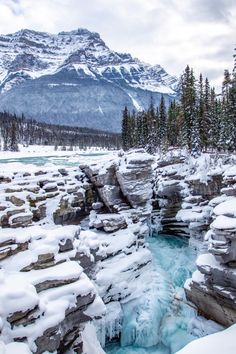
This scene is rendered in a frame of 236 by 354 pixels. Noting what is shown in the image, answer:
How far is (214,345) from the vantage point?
36.7ft

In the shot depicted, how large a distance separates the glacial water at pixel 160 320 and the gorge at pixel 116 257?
7cm

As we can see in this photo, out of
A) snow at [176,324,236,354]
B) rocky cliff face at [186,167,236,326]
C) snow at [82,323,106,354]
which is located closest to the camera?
snow at [176,324,236,354]

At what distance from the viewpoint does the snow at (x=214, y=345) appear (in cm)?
1065

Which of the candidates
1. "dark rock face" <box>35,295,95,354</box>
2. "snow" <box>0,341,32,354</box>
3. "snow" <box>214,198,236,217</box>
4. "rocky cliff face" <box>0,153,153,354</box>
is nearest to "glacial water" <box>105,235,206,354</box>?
"rocky cliff face" <box>0,153,153,354</box>

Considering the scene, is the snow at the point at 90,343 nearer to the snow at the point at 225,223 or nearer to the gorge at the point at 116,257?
the gorge at the point at 116,257

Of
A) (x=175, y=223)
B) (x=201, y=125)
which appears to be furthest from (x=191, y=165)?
(x=201, y=125)

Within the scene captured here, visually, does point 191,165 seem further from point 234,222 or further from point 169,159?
point 234,222

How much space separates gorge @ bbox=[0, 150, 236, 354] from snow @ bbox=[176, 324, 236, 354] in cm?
464

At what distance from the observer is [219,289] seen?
17609mm

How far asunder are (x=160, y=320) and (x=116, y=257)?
18.1 ft

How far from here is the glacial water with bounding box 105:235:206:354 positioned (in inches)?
777

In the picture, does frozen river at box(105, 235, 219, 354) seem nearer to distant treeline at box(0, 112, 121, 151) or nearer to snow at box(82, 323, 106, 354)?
snow at box(82, 323, 106, 354)

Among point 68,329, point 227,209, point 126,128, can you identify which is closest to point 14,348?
point 68,329

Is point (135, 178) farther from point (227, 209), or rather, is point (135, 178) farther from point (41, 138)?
point (41, 138)
